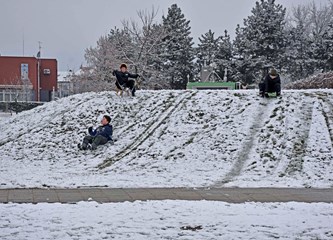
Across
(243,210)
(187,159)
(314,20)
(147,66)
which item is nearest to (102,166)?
(187,159)

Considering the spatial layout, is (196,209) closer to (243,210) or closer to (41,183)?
(243,210)

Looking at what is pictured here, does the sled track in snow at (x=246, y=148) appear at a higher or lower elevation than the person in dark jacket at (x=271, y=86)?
lower

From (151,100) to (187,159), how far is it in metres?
5.30

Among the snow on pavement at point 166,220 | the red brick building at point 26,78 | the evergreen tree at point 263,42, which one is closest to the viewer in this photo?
the snow on pavement at point 166,220

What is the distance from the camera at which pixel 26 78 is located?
190ft

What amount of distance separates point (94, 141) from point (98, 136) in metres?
0.23

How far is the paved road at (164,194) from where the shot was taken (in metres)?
8.43

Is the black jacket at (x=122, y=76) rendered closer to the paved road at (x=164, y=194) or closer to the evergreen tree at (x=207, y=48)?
the paved road at (x=164, y=194)

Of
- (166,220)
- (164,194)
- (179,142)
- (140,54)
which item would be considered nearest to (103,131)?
(179,142)

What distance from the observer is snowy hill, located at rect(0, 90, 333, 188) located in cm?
1146

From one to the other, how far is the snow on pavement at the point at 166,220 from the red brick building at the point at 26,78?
48.0m

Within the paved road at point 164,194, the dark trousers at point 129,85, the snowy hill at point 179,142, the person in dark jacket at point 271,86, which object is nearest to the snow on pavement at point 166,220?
the paved road at point 164,194

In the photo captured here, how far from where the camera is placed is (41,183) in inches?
403

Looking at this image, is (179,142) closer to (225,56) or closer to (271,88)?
(271,88)
